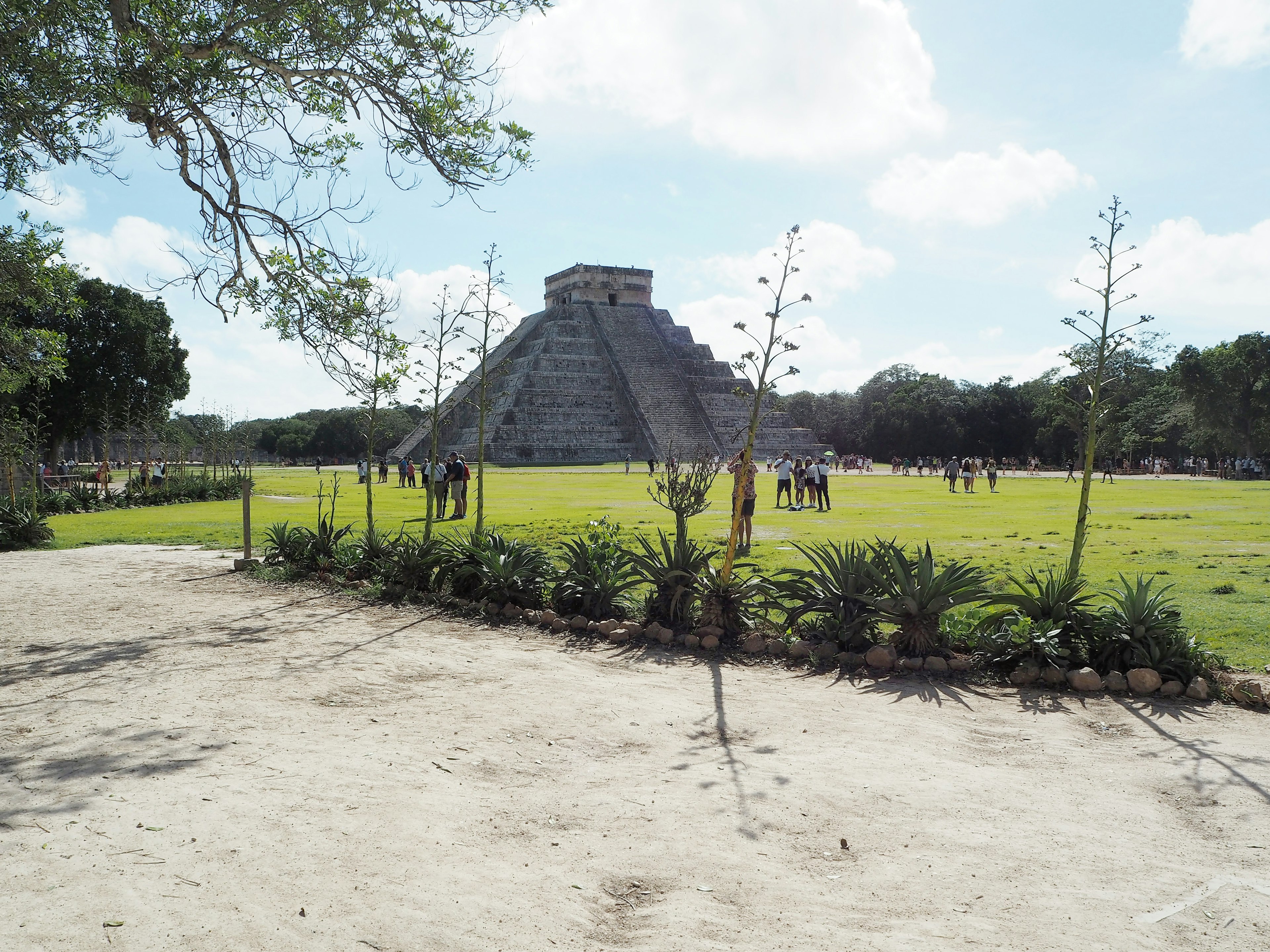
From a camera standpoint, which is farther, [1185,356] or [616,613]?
[1185,356]

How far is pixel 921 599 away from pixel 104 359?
134 ft

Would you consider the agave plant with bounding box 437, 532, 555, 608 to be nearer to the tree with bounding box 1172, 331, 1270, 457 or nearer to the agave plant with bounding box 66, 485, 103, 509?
the agave plant with bounding box 66, 485, 103, 509

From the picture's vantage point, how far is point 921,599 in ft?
19.0

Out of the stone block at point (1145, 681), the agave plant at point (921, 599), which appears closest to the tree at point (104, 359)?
the agave plant at point (921, 599)

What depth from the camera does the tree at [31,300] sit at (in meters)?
9.54

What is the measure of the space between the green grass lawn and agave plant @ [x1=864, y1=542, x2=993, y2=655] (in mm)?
1571

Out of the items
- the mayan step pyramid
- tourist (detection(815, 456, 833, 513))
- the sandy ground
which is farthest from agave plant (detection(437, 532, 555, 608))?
the mayan step pyramid

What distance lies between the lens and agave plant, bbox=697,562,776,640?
657 centimetres

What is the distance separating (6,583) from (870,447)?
70.1 meters

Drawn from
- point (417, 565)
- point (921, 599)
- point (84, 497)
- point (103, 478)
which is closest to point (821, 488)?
point (417, 565)

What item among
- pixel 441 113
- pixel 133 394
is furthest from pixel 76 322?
pixel 441 113

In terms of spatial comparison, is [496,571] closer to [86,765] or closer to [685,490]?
[685,490]

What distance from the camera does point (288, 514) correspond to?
19281mm

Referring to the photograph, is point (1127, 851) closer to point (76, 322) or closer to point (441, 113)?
point (441, 113)
